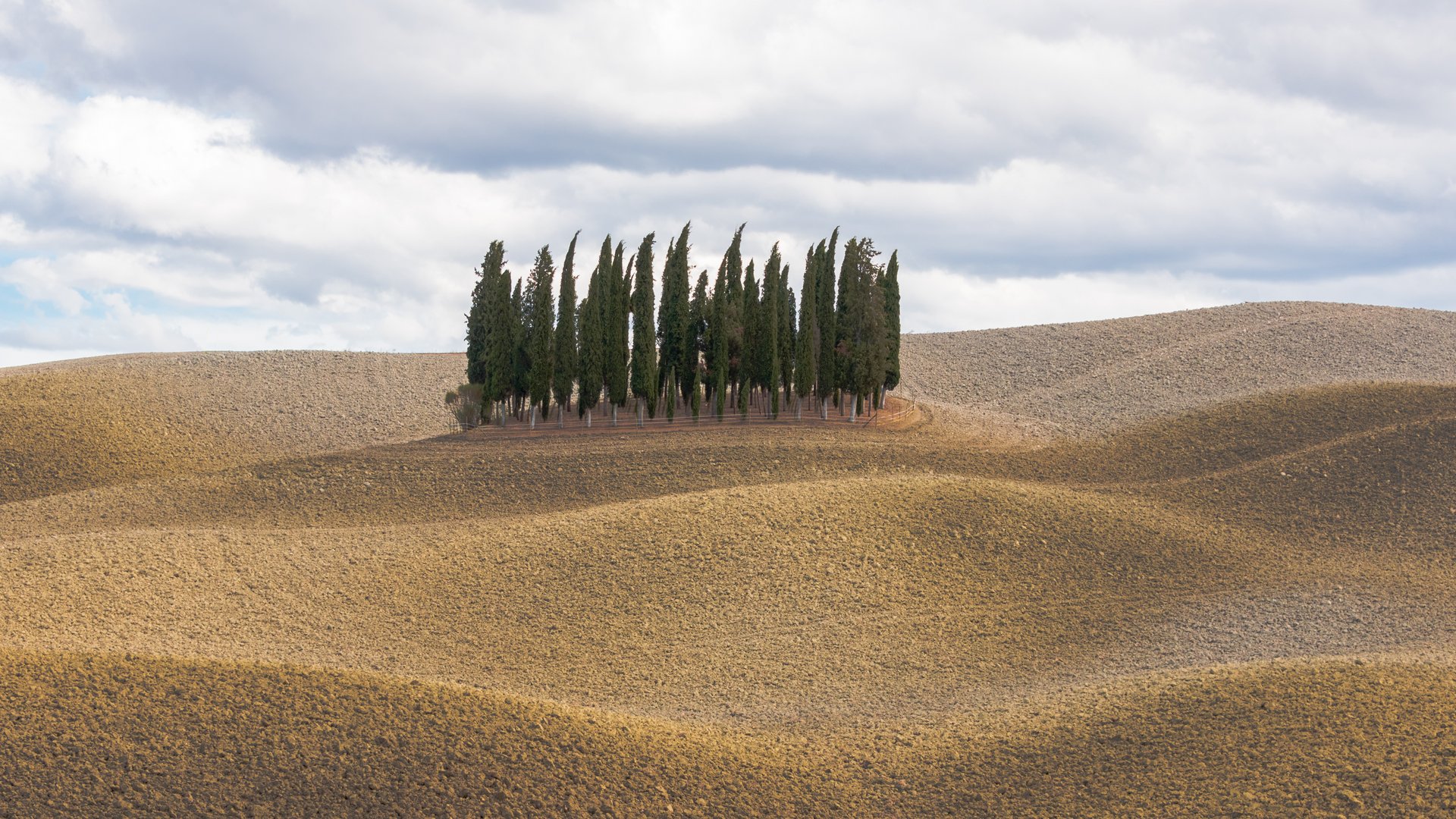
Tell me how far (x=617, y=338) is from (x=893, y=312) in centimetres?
1084

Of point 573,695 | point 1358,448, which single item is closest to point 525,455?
point 573,695

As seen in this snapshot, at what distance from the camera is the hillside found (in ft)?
135

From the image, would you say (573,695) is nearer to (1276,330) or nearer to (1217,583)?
(1217,583)

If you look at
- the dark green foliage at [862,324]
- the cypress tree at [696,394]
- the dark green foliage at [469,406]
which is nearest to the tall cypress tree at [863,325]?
the dark green foliage at [862,324]

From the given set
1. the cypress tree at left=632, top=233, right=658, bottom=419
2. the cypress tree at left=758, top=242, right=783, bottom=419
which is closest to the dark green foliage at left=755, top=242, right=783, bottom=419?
the cypress tree at left=758, top=242, right=783, bottom=419

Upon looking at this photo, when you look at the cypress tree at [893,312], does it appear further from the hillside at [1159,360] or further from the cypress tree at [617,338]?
the cypress tree at [617,338]

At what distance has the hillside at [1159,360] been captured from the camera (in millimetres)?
41219

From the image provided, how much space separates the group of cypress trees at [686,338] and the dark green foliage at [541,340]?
0.14 ft

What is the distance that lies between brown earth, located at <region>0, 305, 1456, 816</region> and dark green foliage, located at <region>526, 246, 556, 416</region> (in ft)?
10.7

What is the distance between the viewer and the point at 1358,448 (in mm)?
27969

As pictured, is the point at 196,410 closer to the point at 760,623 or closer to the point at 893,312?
the point at 893,312

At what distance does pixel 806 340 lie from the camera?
34688 millimetres

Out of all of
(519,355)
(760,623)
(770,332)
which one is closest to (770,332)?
(770,332)

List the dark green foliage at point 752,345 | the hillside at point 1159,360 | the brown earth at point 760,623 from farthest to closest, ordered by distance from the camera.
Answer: the hillside at point 1159,360, the dark green foliage at point 752,345, the brown earth at point 760,623
